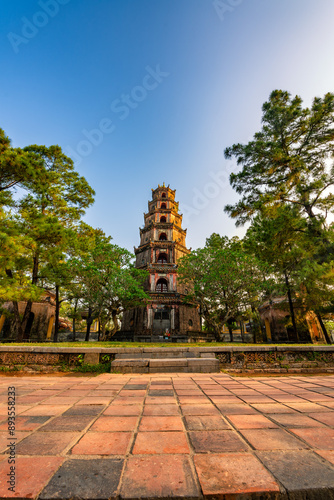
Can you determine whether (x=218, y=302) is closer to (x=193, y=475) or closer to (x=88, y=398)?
(x=88, y=398)

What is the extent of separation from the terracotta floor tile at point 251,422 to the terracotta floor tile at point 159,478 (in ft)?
3.04

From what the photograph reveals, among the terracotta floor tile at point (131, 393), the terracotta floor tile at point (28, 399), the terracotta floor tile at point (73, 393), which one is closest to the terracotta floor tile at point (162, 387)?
the terracotta floor tile at point (131, 393)

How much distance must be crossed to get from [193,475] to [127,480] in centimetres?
40

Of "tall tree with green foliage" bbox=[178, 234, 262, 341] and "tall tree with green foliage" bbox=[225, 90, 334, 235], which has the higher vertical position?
"tall tree with green foliage" bbox=[225, 90, 334, 235]

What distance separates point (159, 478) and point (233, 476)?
0.45 meters

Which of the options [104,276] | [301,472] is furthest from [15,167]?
[301,472]

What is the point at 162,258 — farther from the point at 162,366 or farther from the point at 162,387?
the point at 162,387

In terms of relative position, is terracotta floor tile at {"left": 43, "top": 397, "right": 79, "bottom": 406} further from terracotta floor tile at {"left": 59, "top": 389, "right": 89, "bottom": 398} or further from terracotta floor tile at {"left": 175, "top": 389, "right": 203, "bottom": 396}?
terracotta floor tile at {"left": 175, "top": 389, "right": 203, "bottom": 396}

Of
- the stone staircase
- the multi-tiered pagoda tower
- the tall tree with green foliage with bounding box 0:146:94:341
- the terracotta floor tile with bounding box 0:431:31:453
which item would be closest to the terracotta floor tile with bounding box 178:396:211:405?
the terracotta floor tile with bounding box 0:431:31:453

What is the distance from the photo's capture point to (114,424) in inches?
87.2

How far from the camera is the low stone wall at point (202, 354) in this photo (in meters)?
5.97

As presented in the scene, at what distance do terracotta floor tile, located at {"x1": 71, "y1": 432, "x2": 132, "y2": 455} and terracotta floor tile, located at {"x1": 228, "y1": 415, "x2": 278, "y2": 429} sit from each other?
1096 millimetres

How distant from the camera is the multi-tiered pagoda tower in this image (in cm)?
2063

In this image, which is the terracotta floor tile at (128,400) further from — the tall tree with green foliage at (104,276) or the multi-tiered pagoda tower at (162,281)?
the multi-tiered pagoda tower at (162,281)
